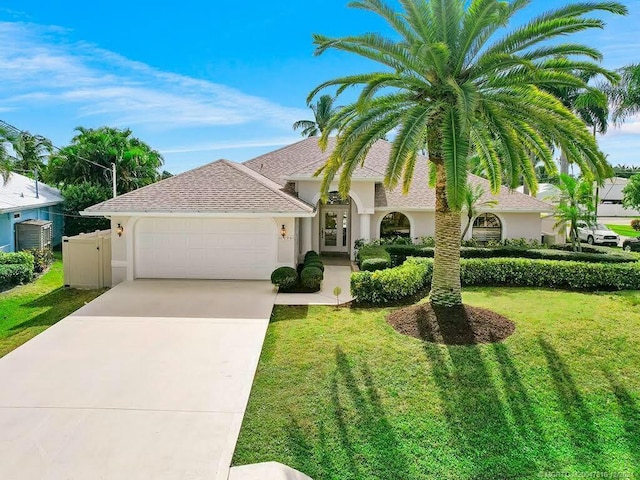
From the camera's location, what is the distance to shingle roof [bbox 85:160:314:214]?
585 inches

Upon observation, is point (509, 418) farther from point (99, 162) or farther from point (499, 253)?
point (99, 162)

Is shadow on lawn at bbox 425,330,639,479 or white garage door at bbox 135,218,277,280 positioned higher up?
white garage door at bbox 135,218,277,280

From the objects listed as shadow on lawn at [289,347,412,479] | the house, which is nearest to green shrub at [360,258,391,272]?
the house

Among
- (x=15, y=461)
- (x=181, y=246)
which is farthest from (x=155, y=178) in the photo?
(x=15, y=461)

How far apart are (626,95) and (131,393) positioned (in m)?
32.5

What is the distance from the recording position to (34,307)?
1363 centimetres

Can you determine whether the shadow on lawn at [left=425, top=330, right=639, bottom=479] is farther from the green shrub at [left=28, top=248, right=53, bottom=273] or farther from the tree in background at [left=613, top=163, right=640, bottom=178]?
the tree in background at [left=613, top=163, right=640, bottom=178]

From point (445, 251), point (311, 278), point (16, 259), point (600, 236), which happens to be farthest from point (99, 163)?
point (600, 236)

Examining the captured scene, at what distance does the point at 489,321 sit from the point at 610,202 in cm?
5805

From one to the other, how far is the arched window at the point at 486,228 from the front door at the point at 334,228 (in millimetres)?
6438

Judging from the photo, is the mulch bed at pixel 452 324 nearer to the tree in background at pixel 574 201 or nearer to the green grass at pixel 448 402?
the green grass at pixel 448 402

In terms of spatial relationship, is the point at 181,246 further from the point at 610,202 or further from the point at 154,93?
the point at 610,202

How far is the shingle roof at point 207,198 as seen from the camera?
48.7ft

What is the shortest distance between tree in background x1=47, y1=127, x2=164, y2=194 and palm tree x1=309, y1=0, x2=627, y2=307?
1032 inches
